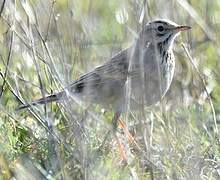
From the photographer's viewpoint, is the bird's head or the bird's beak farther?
the bird's head

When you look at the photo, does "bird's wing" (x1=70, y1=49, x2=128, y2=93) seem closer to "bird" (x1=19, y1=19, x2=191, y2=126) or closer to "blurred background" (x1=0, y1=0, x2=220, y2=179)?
"bird" (x1=19, y1=19, x2=191, y2=126)

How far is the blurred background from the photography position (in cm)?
495

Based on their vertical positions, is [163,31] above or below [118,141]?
above

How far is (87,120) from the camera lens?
223 inches

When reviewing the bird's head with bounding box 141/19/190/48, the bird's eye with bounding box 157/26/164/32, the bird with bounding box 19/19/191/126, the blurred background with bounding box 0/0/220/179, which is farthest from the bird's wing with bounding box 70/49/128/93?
the bird's eye with bounding box 157/26/164/32

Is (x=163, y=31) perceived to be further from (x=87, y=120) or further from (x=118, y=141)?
(x=87, y=120)

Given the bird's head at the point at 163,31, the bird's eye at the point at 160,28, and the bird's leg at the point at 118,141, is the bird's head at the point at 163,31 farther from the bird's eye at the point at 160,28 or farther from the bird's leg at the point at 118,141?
the bird's leg at the point at 118,141

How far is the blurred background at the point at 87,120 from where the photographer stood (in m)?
4.95

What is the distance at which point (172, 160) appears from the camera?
16.2 ft

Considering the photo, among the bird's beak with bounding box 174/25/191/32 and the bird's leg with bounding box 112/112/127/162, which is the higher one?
the bird's beak with bounding box 174/25/191/32

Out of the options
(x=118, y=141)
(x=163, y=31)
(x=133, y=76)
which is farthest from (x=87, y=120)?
(x=163, y=31)

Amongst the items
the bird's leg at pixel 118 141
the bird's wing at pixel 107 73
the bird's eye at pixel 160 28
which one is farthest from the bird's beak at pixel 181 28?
the bird's leg at pixel 118 141

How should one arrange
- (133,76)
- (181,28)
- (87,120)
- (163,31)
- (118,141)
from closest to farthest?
(87,120), (118,141), (133,76), (181,28), (163,31)

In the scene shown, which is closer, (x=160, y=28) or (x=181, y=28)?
(x=181, y=28)
